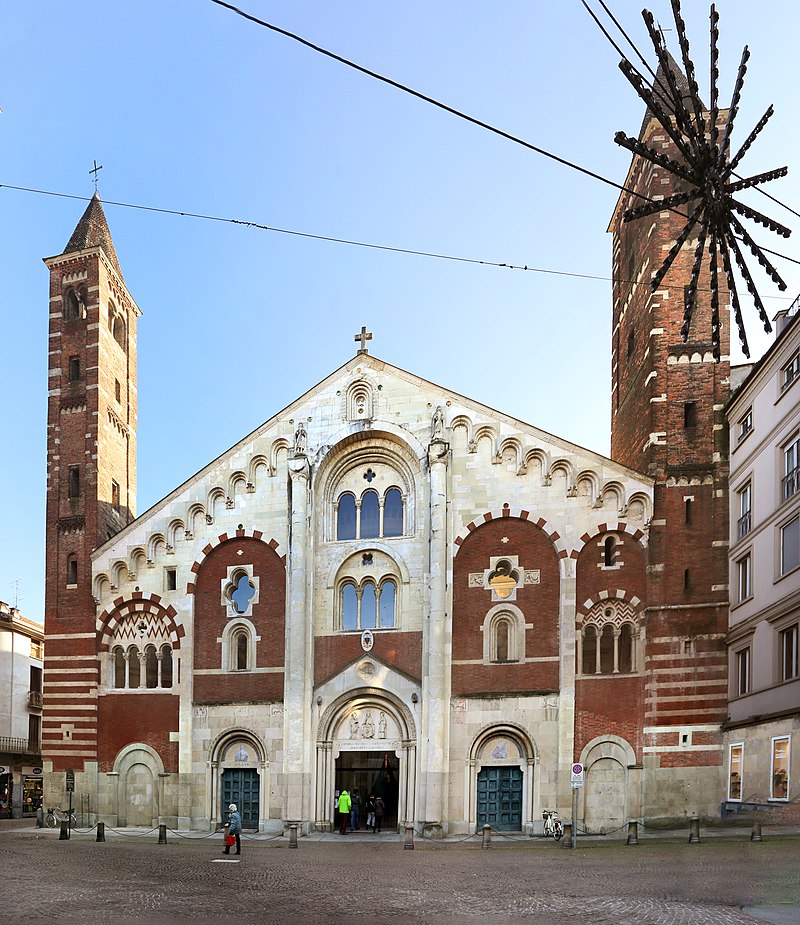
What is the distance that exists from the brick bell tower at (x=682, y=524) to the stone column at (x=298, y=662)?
11485mm

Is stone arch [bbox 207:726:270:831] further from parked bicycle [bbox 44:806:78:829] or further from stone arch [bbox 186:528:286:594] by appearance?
parked bicycle [bbox 44:806:78:829]

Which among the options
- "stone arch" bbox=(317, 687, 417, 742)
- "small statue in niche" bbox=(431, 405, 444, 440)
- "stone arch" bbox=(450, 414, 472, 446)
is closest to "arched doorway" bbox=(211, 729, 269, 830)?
"stone arch" bbox=(317, 687, 417, 742)

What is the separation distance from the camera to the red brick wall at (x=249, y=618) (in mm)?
40031

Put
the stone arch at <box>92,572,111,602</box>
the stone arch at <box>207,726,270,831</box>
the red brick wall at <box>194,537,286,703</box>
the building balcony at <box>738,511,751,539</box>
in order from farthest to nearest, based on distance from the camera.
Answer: the stone arch at <box>92,572,111,602</box>
the red brick wall at <box>194,537,286,703</box>
the stone arch at <box>207,726,270,831</box>
the building balcony at <box>738,511,751,539</box>

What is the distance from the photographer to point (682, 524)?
3709cm

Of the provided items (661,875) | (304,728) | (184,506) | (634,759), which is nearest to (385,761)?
(304,728)

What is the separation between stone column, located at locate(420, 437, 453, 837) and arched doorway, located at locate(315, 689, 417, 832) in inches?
37.0

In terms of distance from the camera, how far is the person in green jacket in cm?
3744

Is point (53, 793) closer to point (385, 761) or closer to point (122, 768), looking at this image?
point (122, 768)

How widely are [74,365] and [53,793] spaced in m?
16.9

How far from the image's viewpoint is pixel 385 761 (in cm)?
3978

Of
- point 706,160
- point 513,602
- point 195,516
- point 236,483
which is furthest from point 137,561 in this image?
point 706,160

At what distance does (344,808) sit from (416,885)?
655 inches

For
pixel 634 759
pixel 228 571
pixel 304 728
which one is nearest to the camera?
pixel 634 759
